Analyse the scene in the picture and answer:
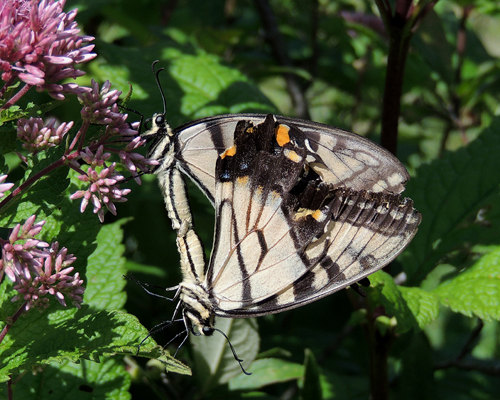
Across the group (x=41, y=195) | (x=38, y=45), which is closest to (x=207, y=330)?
(x=41, y=195)

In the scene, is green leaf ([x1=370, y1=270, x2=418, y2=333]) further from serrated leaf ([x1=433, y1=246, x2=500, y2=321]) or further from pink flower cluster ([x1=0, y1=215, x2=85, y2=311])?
pink flower cluster ([x1=0, y1=215, x2=85, y2=311])

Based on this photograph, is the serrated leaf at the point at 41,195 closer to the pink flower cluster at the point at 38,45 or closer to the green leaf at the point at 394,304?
the pink flower cluster at the point at 38,45

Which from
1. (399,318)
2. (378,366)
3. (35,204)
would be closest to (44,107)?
(35,204)

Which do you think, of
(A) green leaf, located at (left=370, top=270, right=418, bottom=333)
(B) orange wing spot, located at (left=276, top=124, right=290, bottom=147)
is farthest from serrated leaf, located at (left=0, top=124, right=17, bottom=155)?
(A) green leaf, located at (left=370, top=270, right=418, bottom=333)

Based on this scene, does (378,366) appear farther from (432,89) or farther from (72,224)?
(432,89)

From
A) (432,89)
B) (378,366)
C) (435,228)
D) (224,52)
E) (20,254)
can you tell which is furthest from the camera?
(224,52)

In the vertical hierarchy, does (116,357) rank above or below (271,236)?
below

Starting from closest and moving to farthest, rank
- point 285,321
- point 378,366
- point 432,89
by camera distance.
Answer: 1. point 378,366
2. point 285,321
3. point 432,89

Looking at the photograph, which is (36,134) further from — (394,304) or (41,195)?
(394,304)

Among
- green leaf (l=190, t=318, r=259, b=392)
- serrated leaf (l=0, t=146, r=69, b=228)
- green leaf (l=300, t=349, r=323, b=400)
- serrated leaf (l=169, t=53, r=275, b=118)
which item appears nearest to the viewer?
serrated leaf (l=0, t=146, r=69, b=228)

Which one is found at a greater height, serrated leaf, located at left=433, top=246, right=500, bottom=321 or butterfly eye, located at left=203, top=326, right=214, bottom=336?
serrated leaf, located at left=433, top=246, right=500, bottom=321
